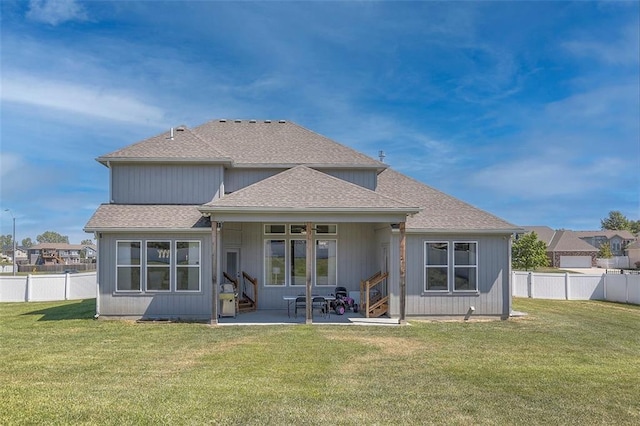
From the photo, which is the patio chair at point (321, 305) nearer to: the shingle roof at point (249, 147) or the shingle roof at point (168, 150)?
the shingle roof at point (249, 147)

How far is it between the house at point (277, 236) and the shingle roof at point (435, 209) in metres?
0.07

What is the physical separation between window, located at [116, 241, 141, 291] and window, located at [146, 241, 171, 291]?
0.37 metres

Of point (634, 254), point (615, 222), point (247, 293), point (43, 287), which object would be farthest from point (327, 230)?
point (615, 222)

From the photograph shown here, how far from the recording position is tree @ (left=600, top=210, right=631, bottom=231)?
10310 centimetres

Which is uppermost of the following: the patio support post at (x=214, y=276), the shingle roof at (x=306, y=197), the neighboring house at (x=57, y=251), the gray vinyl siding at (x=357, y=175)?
the gray vinyl siding at (x=357, y=175)

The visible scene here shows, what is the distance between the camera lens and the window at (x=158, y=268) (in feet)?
46.7

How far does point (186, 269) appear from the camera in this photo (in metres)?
14.3

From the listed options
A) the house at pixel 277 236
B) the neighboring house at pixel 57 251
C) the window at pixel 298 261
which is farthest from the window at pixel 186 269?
the neighboring house at pixel 57 251

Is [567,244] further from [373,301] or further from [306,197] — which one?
[306,197]

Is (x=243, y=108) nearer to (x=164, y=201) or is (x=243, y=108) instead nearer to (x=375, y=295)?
(x=164, y=201)

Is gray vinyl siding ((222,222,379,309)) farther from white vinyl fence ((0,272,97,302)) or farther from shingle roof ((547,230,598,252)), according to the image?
shingle roof ((547,230,598,252))

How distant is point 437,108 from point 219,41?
1331cm

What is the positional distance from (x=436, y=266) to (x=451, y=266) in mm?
500

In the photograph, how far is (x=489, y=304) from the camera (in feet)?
49.0
